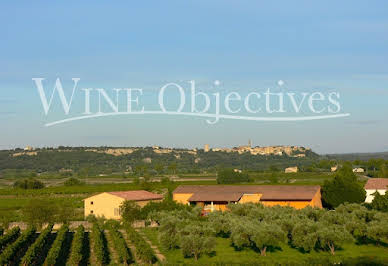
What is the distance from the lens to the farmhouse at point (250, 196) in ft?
196

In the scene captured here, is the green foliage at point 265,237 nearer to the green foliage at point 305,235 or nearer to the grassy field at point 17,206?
the green foliage at point 305,235

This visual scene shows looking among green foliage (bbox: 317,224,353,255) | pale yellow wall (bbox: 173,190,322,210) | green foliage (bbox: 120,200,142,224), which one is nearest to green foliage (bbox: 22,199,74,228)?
green foliage (bbox: 120,200,142,224)

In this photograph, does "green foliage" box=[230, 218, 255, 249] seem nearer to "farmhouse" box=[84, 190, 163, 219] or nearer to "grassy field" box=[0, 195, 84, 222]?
"farmhouse" box=[84, 190, 163, 219]

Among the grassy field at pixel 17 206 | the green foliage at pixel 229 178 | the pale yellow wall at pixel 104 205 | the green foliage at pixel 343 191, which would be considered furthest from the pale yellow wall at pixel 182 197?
the green foliage at pixel 229 178

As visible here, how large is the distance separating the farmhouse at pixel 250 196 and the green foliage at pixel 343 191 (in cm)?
147

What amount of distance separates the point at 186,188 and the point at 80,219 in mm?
12564

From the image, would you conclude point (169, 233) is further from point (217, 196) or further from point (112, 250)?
point (217, 196)

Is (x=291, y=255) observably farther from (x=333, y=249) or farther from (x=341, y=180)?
(x=341, y=180)

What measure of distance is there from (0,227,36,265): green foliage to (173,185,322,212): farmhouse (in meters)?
22.6

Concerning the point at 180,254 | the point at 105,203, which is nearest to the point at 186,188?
the point at 105,203

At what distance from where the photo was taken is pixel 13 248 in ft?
114

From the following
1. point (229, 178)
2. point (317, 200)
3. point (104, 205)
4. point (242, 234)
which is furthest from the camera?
point (229, 178)

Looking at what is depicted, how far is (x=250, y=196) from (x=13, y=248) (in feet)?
107

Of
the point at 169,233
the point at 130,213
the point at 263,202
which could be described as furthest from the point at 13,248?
the point at 263,202
